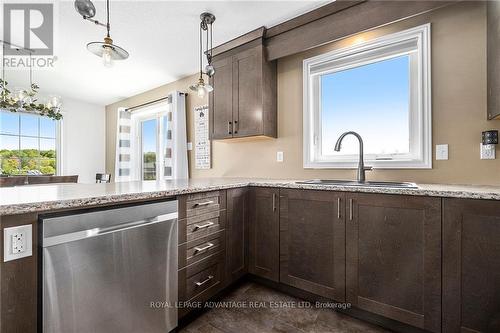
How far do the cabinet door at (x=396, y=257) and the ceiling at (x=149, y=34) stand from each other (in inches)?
70.4

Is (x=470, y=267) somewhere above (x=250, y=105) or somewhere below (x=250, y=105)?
below

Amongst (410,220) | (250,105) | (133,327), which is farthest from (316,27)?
(133,327)

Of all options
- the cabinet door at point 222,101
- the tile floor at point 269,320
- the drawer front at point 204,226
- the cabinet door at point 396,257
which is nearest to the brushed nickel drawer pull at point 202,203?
the drawer front at point 204,226

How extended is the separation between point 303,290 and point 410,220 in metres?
0.95

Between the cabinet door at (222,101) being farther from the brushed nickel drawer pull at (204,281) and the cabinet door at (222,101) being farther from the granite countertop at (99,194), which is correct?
the brushed nickel drawer pull at (204,281)

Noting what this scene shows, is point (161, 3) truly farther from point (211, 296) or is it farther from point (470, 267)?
point (470, 267)

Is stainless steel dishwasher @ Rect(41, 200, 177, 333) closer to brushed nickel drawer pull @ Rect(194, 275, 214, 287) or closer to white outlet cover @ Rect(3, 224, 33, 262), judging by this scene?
white outlet cover @ Rect(3, 224, 33, 262)

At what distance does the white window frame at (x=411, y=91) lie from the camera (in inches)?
70.7

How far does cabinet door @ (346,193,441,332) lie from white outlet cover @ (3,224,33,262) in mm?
1663

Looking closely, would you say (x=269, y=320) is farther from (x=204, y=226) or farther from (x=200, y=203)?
(x=200, y=203)

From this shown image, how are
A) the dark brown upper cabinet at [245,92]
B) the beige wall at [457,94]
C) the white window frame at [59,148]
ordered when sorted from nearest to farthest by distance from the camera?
the beige wall at [457,94]
the dark brown upper cabinet at [245,92]
the white window frame at [59,148]

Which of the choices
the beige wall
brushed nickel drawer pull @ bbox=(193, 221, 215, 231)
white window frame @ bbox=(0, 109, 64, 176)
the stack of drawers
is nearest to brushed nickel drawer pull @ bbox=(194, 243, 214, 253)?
the stack of drawers

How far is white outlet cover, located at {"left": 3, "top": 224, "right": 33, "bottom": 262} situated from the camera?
0.82 meters

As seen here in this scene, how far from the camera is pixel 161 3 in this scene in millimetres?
1993
